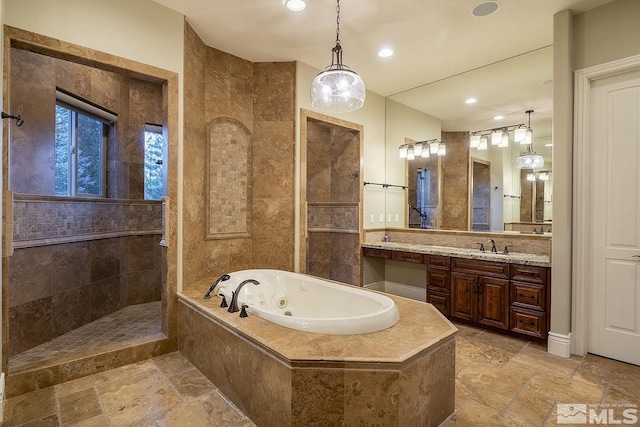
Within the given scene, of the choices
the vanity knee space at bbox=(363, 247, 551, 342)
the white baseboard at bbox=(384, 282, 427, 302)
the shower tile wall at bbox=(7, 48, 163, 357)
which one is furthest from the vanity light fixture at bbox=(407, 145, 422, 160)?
the shower tile wall at bbox=(7, 48, 163, 357)

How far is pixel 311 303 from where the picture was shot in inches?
118

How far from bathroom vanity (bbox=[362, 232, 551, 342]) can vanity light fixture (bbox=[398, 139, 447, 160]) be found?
1.37 m

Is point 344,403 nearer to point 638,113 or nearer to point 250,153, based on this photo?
point 250,153

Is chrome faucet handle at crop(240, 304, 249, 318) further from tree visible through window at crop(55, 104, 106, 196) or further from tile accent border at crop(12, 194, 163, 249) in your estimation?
tree visible through window at crop(55, 104, 106, 196)

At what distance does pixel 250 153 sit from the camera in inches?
149

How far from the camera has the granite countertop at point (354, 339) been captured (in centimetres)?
161

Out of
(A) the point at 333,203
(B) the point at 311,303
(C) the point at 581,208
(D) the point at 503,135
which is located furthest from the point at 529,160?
(B) the point at 311,303

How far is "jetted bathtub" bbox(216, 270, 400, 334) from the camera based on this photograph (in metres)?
1.92

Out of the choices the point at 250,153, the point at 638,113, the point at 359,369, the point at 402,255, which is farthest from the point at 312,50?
the point at 359,369

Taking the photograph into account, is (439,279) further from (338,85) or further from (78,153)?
(78,153)

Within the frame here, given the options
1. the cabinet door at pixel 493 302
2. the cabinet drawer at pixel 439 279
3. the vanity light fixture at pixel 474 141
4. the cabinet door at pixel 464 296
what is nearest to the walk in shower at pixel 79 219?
the cabinet drawer at pixel 439 279

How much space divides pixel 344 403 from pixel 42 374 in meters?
2.21

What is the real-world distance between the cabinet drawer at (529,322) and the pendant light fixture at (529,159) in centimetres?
148

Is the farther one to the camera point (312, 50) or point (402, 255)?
point (402, 255)
